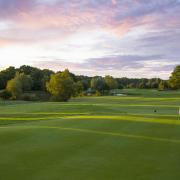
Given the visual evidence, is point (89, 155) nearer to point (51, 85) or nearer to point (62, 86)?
point (62, 86)

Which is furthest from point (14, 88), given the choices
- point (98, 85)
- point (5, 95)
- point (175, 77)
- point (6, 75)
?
point (98, 85)

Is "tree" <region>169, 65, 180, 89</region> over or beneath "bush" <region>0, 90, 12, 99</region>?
over

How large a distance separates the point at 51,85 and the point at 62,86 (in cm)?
277

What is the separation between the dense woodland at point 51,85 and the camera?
87.1m

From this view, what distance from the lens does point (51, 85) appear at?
285 ft

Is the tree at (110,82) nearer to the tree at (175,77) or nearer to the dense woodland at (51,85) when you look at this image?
the dense woodland at (51,85)

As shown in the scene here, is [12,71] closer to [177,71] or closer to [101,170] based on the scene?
[177,71]

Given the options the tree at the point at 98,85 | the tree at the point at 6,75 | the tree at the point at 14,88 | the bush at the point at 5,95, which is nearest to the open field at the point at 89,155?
the tree at the point at 14,88

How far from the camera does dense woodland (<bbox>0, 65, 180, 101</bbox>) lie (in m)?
87.1

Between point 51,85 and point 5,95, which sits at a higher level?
point 51,85

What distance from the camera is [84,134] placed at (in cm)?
1658

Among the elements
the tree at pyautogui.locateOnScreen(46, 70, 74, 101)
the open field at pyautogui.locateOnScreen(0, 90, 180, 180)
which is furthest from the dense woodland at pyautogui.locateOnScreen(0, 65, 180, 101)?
the open field at pyautogui.locateOnScreen(0, 90, 180, 180)

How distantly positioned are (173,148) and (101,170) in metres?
4.17

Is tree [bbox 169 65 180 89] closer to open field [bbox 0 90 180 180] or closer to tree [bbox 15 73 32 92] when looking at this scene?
tree [bbox 15 73 32 92]
